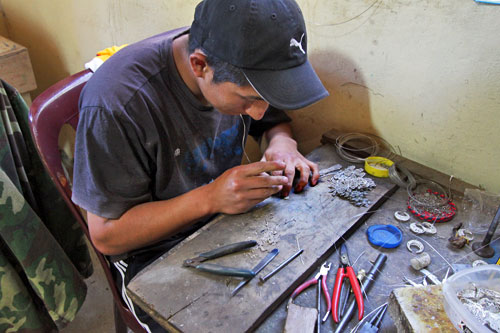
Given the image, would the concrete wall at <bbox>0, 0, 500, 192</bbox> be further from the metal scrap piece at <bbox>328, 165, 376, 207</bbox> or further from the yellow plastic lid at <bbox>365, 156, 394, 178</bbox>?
the metal scrap piece at <bbox>328, 165, 376, 207</bbox>

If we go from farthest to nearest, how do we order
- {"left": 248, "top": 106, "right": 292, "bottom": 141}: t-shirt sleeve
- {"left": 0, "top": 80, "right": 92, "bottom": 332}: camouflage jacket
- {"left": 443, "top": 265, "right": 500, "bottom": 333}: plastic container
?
{"left": 248, "top": 106, "right": 292, "bottom": 141}: t-shirt sleeve, {"left": 0, "top": 80, "right": 92, "bottom": 332}: camouflage jacket, {"left": 443, "top": 265, "right": 500, "bottom": 333}: plastic container

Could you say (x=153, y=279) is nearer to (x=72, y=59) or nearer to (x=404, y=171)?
(x=404, y=171)

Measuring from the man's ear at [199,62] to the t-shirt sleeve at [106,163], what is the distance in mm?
213

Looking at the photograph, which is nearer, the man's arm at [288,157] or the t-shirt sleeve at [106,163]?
the t-shirt sleeve at [106,163]

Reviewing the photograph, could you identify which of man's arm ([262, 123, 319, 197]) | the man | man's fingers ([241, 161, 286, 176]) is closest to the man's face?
the man

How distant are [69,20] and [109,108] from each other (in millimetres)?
1823

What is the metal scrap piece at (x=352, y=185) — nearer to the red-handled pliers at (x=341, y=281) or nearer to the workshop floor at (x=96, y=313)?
the red-handled pliers at (x=341, y=281)

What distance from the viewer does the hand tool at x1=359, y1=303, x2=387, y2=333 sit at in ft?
2.44

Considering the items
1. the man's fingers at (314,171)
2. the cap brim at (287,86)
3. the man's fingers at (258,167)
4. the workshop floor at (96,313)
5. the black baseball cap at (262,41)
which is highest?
the black baseball cap at (262,41)

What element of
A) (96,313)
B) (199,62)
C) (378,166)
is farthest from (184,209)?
(96,313)

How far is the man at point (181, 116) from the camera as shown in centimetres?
82

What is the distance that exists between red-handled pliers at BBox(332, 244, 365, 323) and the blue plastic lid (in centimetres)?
9

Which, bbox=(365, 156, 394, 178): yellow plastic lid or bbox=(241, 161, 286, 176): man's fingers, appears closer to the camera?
bbox=(241, 161, 286, 176): man's fingers

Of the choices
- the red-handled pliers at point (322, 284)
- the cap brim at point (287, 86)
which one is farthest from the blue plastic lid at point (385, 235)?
the cap brim at point (287, 86)
